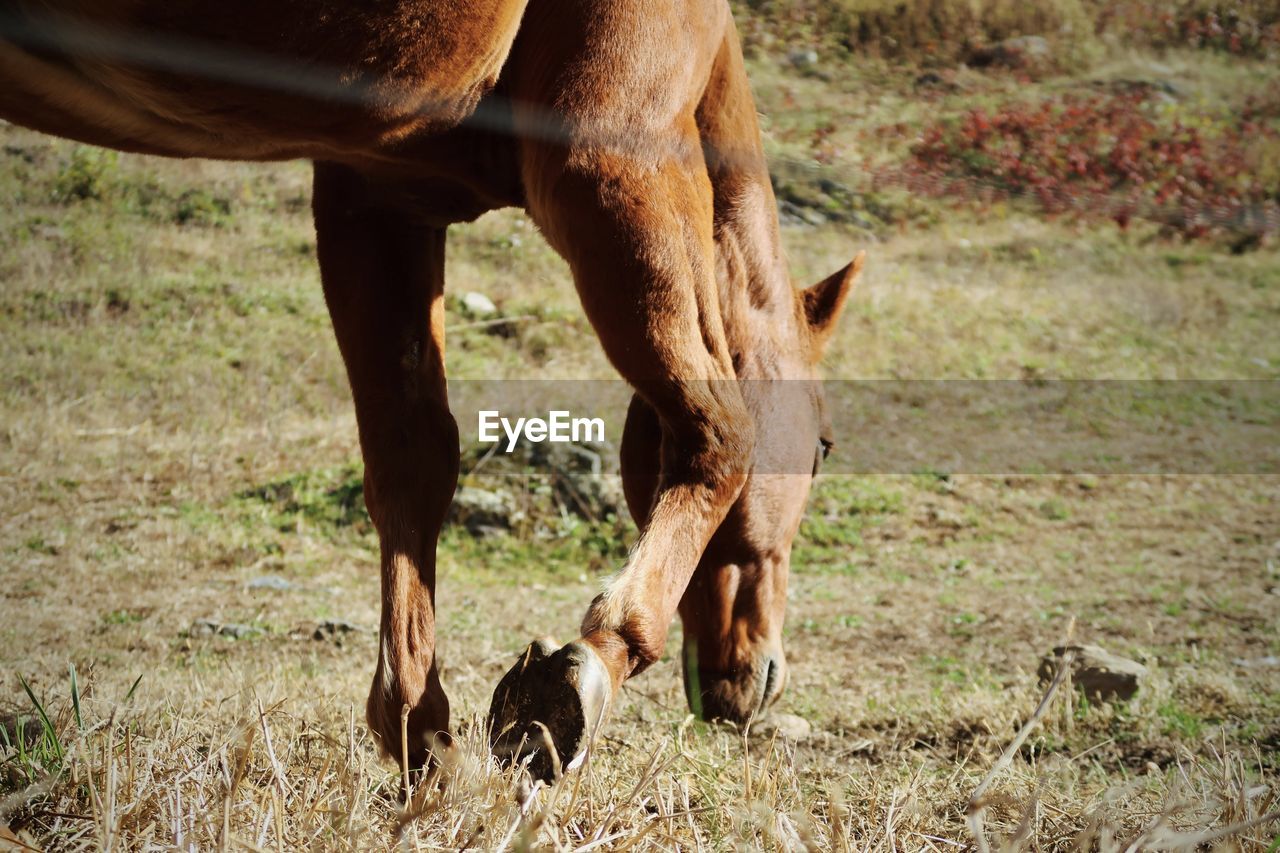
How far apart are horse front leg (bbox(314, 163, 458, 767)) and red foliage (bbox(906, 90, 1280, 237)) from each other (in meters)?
8.41

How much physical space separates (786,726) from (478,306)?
5.02 m

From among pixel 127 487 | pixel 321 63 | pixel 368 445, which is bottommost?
pixel 127 487

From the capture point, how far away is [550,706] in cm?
184

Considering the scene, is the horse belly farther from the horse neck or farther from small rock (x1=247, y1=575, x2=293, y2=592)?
small rock (x1=247, y1=575, x2=293, y2=592)

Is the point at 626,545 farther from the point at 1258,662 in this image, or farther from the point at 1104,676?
the point at 1258,662

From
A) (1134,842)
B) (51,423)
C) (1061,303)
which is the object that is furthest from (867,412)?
(1134,842)

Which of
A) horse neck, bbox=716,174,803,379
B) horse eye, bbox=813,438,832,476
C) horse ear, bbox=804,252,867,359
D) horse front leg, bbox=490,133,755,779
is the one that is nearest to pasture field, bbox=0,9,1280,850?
horse front leg, bbox=490,133,755,779

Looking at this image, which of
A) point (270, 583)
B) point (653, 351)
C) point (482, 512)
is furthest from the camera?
point (482, 512)

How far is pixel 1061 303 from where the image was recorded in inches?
365

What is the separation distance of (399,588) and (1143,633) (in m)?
3.36

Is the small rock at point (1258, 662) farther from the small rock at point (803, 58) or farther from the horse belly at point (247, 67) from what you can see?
the small rock at point (803, 58)

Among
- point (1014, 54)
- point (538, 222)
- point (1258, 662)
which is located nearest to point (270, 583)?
point (538, 222)

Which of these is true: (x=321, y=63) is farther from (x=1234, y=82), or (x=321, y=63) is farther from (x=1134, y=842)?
(x=1234, y=82)

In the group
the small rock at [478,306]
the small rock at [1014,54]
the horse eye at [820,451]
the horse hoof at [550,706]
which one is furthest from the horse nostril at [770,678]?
the small rock at [1014,54]
